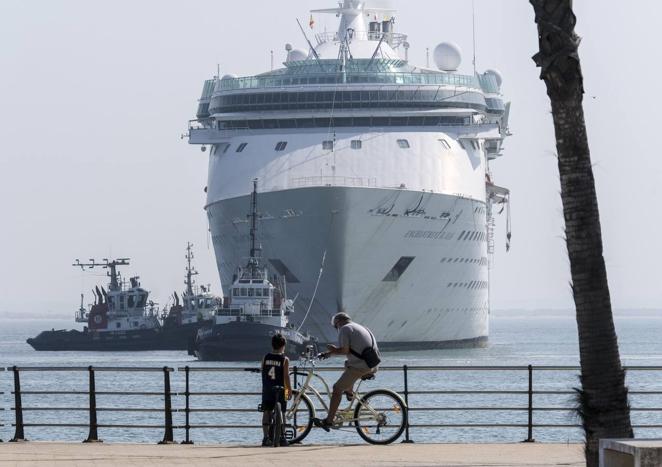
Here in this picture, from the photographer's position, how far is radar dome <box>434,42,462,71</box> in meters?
85.1

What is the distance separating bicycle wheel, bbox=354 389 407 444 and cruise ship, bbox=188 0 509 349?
48.6m

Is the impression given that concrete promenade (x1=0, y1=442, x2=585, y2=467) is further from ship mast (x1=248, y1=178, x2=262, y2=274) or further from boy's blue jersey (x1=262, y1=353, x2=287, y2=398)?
ship mast (x1=248, y1=178, x2=262, y2=274)

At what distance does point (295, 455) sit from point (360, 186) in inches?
2073

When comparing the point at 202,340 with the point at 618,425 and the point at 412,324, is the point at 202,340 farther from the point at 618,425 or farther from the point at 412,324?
the point at 618,425

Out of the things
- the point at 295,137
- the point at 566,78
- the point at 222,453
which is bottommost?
the point at 222,453

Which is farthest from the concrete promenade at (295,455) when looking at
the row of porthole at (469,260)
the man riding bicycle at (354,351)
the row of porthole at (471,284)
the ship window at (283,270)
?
the row of porthole at (471,284)

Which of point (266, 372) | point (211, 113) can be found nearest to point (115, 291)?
point (211, 113)

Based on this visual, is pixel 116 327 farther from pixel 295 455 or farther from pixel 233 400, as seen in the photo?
pixel 295 455

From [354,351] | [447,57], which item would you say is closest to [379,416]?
[354,351]

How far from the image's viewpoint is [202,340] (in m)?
71.7

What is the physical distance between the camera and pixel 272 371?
17.4 metres

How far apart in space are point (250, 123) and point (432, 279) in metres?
10.5

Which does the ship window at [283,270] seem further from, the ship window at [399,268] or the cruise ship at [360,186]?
the ship window at [399,268]

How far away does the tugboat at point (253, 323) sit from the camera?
69.5 meters
